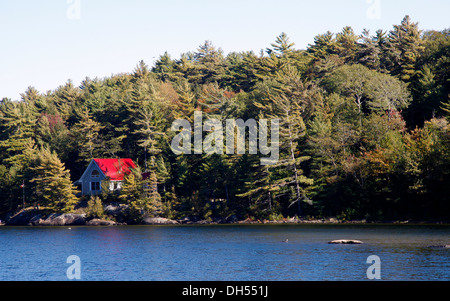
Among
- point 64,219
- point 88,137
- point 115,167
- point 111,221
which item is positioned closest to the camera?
point 111,221

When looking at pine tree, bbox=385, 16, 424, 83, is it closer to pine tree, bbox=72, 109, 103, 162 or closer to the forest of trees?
the forest of trees

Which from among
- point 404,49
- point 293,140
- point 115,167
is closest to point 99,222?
point 115,167

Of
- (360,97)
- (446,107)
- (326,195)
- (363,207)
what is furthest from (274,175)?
(446,107)

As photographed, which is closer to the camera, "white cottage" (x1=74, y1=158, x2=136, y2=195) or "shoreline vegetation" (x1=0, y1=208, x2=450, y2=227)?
"shoreline vegetation" (x1=0, y1=208, x2=450, y2=227)

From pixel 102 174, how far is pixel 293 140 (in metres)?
30.8

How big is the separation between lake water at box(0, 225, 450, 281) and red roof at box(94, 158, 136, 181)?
20870 mm

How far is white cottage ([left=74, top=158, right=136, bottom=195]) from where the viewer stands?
260 ft

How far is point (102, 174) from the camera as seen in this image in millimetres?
79688

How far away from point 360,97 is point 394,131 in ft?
33.3

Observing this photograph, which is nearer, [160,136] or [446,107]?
[446,107]

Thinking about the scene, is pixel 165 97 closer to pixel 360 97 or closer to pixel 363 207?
pixel 360 97

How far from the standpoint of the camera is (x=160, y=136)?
79.5 meters

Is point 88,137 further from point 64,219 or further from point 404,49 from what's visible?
point 404,49

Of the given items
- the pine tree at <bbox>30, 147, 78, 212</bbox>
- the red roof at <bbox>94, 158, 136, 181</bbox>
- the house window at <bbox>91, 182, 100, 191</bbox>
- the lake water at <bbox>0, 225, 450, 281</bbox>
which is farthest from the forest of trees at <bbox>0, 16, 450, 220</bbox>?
the lake water at <bbox>0, 225, 450, 281</bbox>
